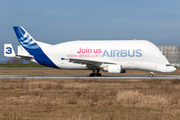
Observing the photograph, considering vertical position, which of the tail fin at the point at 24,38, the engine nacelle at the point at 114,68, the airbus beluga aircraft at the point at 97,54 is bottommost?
the engine nacelle at the point at 114,68

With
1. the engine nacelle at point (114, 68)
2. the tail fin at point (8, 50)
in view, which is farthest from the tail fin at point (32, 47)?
the engine nacelle at point (114, 68)

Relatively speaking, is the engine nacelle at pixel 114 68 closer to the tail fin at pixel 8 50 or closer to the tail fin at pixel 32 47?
the tail fin at pixel 32 47

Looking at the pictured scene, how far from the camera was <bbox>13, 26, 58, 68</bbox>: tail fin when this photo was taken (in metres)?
40.1

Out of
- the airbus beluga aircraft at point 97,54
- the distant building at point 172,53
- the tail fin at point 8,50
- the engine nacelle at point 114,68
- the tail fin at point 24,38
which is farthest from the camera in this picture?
the distant building at point 172,53

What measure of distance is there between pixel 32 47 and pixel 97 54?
10.4 metres

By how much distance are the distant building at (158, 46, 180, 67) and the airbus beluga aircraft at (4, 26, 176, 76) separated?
61.8 metres

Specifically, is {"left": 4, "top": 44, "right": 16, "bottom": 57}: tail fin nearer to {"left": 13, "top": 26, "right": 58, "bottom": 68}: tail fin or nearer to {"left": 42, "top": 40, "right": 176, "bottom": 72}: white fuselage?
{"left": 13, "top": 26, "right": 58, "bottom": 68}: tail fin

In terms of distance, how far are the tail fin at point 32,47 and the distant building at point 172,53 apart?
2559 inches

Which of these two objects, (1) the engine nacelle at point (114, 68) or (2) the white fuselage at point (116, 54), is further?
(2) the white fuselage at point (116, 54)

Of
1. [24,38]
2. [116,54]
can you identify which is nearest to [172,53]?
[116,54]

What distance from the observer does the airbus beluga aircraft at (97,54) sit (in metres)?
37.0

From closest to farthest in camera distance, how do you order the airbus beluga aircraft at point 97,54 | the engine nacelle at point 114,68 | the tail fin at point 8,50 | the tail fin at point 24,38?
the engine nacelle at point 114,68
the airbus beluga aircraft at point 97,54
the tail fin at point 8,50
the tail fin at point 24,38

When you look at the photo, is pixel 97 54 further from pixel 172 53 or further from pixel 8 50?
pixel 172 53

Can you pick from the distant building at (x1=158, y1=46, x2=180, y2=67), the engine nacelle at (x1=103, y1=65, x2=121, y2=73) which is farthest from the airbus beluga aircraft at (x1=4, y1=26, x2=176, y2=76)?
the distant building at (x1=158, y1=46, x2=180, y2=67)
